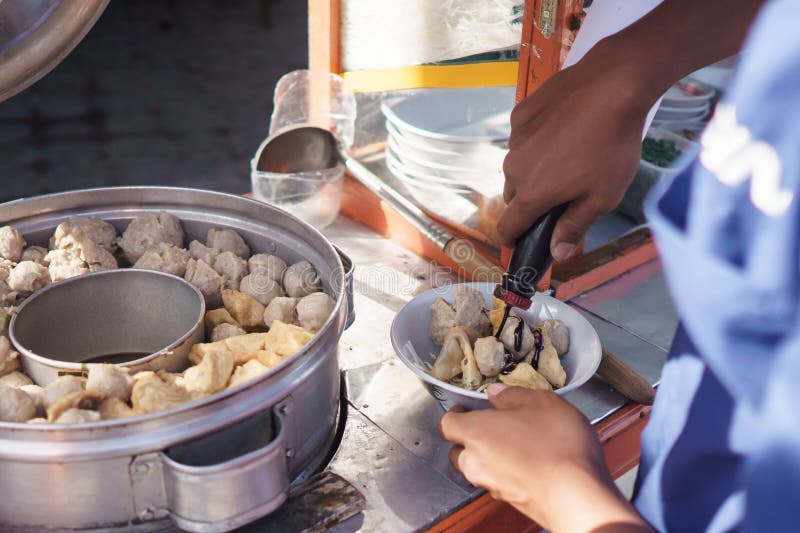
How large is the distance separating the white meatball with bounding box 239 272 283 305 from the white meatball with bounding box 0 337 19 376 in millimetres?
344

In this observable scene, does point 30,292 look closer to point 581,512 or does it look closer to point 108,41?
point 581,512

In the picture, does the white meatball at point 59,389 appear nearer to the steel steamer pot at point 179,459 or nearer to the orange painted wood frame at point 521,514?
the steel steamer pot at point 179,459

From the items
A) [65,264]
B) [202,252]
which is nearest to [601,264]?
[202,252]

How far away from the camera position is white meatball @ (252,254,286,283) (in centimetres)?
123

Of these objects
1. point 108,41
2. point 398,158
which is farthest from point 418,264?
point 108,41

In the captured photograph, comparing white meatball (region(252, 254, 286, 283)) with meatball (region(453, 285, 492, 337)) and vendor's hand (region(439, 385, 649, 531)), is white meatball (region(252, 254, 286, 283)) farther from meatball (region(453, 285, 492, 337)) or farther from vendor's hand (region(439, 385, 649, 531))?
vendor's hand (region(439, 385, 649, 531))

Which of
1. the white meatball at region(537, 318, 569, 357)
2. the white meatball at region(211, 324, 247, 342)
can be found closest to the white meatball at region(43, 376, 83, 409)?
the white meatball at region(211, 324, 247, 342)

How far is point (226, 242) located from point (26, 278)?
307 mm

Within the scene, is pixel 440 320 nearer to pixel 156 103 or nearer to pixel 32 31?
pixel 32 31

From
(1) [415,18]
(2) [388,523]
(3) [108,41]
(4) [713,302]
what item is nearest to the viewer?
(4) [713,302]

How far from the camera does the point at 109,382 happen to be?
0.91 metres

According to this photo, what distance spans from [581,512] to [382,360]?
655 millimetres

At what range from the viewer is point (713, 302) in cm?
49

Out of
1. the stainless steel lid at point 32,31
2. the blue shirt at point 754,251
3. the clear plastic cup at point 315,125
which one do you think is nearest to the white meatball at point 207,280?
the stainless steel lid at point 32,31
